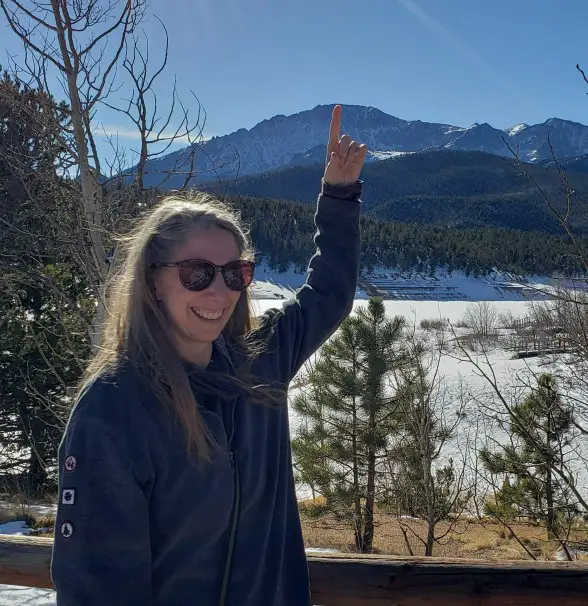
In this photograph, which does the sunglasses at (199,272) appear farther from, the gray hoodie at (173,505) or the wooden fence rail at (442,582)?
the wooden fence rail at (442,582)

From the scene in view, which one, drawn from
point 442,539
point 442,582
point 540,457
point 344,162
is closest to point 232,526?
point 442,582

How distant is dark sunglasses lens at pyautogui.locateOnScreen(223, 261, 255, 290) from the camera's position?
1.36 metres

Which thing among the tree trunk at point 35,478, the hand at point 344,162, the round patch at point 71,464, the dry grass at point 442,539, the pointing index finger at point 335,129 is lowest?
the dry grass at point 442,539

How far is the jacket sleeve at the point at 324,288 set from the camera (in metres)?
1.59

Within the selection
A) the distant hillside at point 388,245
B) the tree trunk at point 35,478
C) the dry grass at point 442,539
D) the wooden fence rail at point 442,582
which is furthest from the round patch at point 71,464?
the distant hillside at point 388,245

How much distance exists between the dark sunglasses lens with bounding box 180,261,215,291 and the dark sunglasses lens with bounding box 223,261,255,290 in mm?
58

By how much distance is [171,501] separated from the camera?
1.10 m

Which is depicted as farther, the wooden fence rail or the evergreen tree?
the evergreen tree

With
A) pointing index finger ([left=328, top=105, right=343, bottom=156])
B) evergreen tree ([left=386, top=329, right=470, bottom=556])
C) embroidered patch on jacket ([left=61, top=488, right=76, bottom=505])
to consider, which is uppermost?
pointing index finger ([left=328, top=105, right=343, bottom=156])

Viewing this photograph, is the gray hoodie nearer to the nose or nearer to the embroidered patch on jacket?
the embroidered patch on jacket

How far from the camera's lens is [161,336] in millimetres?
1231

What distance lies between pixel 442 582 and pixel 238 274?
123 cm

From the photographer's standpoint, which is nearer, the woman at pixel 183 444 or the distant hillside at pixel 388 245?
the woman at pixel 183 444

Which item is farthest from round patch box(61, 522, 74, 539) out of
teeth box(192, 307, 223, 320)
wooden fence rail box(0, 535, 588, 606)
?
wooden fence rail box(0, 535, 588, 606)
